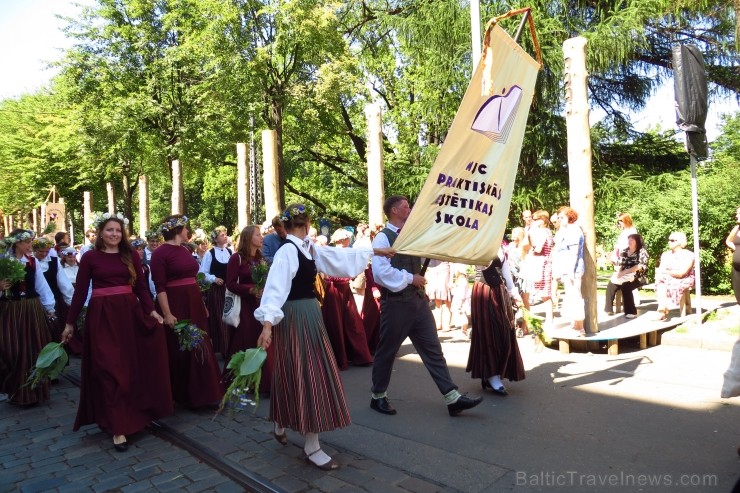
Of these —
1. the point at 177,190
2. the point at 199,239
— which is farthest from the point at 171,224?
the point at 177,190

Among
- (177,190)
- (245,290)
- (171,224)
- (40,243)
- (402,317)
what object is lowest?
(402,317)

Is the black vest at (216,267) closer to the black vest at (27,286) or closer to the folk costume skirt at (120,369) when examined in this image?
the black vest at (27,286)

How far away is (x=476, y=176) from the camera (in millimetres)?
4391

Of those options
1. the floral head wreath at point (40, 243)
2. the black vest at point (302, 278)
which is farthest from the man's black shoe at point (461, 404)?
the floral head wreath at point (40, 243)

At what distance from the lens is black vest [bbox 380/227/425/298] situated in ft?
16.3

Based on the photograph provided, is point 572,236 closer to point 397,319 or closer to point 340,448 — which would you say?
point 397,319

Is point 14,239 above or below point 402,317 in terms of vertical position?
above

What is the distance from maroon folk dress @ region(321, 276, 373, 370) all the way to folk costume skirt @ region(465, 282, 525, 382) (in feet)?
6.46

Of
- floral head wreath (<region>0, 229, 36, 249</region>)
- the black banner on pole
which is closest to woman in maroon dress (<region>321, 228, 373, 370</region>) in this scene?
floral head wreath (<region>0, 229, 36, 249</region>)

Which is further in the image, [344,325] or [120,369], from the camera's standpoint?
[344,325]

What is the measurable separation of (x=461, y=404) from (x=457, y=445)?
65 centimetres

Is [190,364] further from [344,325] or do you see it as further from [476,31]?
[476,31]

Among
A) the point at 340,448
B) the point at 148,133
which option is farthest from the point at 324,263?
the point at 148,133

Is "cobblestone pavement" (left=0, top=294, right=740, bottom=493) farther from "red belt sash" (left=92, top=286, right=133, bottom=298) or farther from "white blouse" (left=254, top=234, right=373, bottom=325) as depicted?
"red belt sash" (left=92, top=286, right=133, bottom=298)
